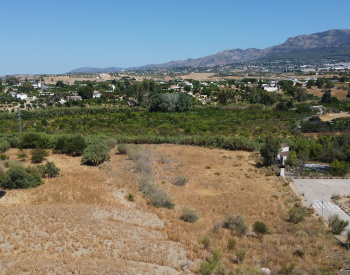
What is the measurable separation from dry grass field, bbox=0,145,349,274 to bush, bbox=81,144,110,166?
2.16m

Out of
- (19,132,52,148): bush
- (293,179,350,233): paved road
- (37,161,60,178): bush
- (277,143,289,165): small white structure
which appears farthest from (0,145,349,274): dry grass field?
(19,132,52,148): bush

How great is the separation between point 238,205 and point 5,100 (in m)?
55.5

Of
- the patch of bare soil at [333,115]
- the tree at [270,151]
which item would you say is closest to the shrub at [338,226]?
the tree at [270,151]

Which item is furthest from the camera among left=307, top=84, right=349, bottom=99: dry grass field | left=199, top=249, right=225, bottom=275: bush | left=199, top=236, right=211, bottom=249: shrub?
left=307, top=84, right=349, bottom=99: dry grass field

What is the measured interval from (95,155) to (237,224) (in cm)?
1139

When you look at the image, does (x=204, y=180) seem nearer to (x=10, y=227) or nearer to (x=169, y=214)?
(x=169, y=214)

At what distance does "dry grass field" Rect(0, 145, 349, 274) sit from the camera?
8148mm

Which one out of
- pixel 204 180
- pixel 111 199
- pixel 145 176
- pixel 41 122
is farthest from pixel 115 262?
pixel 41 122

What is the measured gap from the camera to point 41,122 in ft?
119

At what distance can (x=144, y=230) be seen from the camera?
33.4ft

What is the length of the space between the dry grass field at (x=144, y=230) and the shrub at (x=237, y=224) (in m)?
0.27

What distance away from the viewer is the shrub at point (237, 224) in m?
10.2

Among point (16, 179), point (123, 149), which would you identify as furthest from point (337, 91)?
point (16, 179)

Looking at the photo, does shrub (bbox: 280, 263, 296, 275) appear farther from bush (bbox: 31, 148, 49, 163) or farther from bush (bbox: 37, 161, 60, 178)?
bush (bbox: 31, 148, 49, 163)
